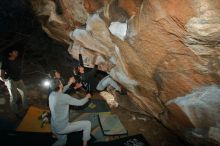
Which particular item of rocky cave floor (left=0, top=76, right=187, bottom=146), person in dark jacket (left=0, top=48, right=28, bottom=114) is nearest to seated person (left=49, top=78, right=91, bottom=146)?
rocky cave floor (left=0, top=76, right=187, bottom=146)

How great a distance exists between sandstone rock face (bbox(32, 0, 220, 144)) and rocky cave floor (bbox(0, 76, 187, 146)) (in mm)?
368

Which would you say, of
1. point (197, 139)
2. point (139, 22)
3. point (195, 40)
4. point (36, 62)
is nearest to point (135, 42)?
point (139, 22)

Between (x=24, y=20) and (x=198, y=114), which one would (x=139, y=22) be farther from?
(x=24, y=20)

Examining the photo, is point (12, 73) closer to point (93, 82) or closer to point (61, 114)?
point (61, 114)

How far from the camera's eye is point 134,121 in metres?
7.46

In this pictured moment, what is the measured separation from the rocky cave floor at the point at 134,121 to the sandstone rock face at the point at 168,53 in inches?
14.5

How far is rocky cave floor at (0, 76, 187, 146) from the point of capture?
677 centimetres

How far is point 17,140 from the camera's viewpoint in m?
6.39

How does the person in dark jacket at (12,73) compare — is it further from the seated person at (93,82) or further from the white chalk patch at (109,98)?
the white chalk patch at (109,98)

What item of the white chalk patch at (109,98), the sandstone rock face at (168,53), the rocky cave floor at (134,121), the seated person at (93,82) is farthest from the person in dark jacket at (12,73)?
the white chalk patch at (109,98)

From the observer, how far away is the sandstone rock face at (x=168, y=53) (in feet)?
13.0

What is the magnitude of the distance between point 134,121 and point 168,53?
10.7 feet

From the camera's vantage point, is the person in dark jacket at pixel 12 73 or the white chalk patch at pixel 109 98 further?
the white chalk patch at pixel 109 98

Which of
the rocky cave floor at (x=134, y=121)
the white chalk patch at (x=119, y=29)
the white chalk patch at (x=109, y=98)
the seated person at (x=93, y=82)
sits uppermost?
the white chalk patch at (x=119, y=29)
